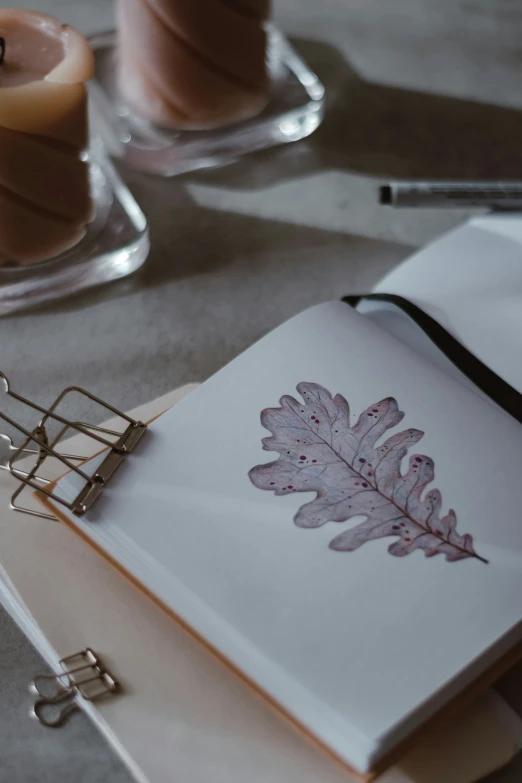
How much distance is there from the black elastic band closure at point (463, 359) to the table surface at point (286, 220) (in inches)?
4.2

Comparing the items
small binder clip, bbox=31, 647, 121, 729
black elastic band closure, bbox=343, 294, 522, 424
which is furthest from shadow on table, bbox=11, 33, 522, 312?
small binder clip, bbox=31, 647, 121, 729

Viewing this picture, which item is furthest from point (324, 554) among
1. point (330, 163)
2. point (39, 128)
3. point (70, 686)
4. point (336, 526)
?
point (330, 163)

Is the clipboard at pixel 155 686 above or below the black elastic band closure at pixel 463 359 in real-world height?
below

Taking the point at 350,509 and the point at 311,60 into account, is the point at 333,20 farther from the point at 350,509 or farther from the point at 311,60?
the point at 350,509

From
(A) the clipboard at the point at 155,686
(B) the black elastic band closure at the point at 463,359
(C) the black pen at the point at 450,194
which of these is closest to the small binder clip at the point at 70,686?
(A) the clipboard at the point at 155,686

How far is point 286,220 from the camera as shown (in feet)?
2.16

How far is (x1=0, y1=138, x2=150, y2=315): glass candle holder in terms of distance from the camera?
575 mm

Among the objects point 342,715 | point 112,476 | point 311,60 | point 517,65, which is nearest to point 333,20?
point 311,60

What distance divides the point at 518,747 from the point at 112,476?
209mm

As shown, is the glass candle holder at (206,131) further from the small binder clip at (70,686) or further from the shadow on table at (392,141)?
the small binder clip at (70,686)

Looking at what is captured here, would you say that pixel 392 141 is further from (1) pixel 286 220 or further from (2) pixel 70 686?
(2) pixel 70 686

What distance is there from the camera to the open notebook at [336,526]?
347mm

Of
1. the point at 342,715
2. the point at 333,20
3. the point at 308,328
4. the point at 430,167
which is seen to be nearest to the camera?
the point at 342,715

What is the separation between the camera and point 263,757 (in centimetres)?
36
